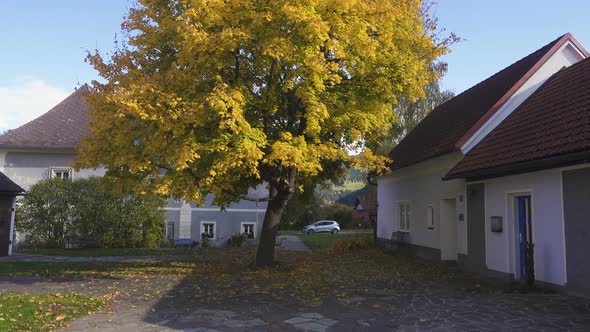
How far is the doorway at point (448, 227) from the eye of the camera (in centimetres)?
1584

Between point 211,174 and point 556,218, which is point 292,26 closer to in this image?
point 211,174

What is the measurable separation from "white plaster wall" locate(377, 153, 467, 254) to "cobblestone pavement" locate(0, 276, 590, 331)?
194 inches

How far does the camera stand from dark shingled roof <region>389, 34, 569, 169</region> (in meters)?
14.8

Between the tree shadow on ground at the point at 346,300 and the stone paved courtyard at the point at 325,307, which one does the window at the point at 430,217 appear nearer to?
the tree shadow on ground at the point at 346,300

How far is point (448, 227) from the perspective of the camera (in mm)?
15953

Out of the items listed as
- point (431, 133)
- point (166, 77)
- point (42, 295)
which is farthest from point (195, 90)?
point (431, 133)

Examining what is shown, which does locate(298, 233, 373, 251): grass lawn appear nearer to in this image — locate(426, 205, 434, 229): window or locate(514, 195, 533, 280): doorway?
locate(426, 205, 434, 229): window

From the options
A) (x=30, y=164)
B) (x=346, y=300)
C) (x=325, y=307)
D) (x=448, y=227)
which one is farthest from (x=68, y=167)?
(x=325, y=307)

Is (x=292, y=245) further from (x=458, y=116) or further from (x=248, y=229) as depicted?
(x=458, y=116)

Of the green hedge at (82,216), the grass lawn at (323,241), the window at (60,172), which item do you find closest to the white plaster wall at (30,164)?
the window at (60,172)

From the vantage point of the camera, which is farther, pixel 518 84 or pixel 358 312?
pixel 518 84

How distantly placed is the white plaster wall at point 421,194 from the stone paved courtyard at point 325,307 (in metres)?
3.48

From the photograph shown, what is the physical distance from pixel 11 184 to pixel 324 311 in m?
18.3

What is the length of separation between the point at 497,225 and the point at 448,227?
388 cm
